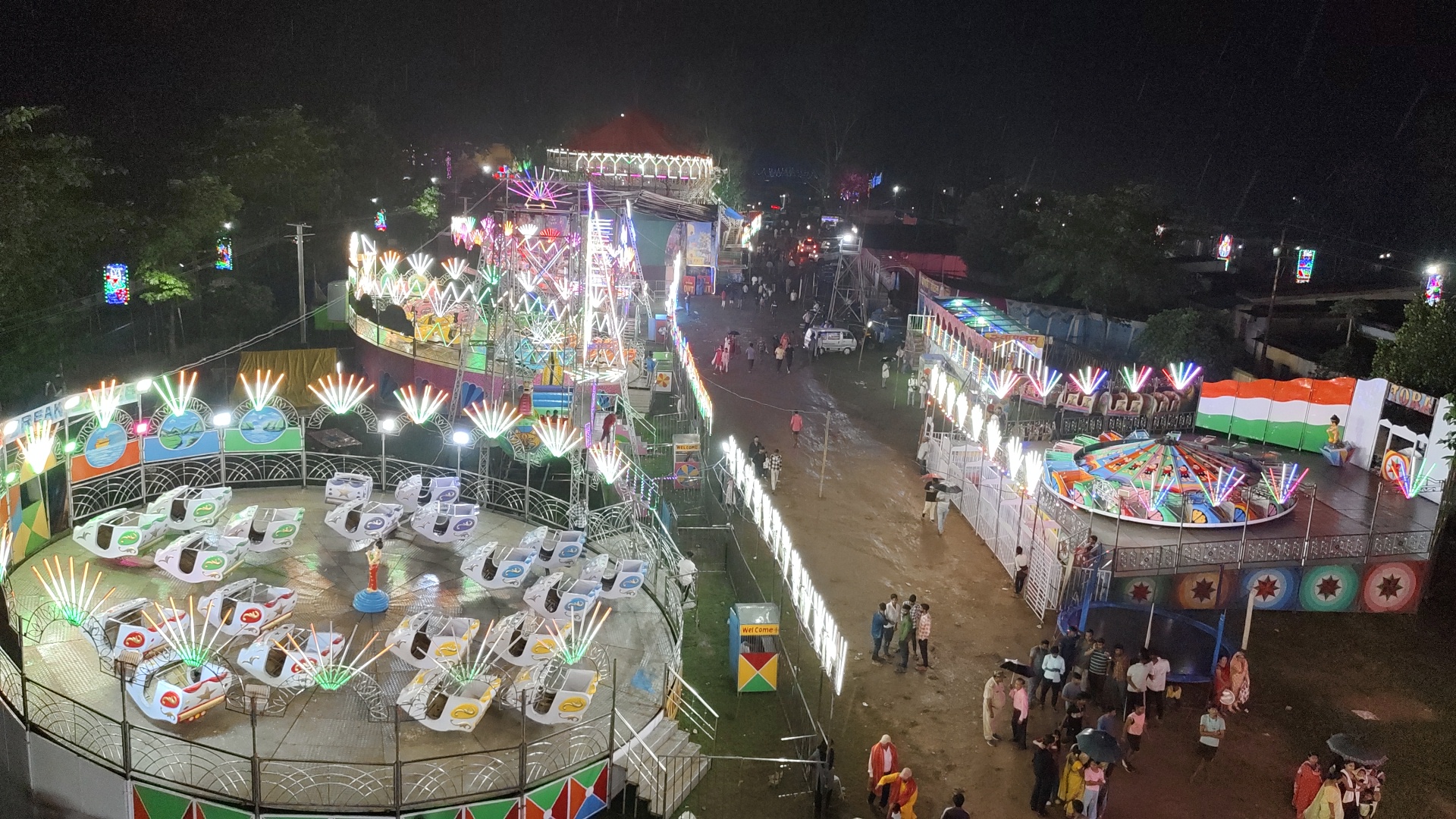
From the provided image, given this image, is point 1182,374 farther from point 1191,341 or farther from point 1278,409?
point 1278,409

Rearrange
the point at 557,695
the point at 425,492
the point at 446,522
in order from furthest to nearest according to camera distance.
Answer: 1. the point at 425,492
2. the point at 446,522
3. the point at 557,695

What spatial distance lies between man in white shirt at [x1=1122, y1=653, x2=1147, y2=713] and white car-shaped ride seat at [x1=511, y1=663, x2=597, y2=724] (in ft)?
23.5

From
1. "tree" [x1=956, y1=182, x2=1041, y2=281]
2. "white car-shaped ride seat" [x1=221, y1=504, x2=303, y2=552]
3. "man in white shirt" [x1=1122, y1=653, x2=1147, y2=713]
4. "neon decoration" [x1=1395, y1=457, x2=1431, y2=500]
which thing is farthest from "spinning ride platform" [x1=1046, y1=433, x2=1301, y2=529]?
"tree" [x1=956, y1=182, x2=1041, y2=281]

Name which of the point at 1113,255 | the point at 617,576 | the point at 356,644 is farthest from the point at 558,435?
the point at 1113,255

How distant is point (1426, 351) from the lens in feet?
72.9

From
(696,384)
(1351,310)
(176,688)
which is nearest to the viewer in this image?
(176,688)

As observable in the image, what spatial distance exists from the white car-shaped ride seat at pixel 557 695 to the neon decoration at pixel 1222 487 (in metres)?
11.6

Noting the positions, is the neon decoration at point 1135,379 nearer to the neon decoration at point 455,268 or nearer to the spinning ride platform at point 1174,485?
the spinning ride platform at point 1174,485

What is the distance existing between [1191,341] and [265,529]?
25391mm

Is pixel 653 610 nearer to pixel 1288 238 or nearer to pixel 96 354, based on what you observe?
pixel 96 354

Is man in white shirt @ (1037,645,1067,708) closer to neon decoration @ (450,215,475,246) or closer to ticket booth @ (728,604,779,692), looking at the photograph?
ticket booth @ (728,604,779,692)

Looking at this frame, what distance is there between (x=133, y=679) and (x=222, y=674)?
97 cm

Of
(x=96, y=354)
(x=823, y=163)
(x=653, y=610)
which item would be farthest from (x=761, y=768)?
(x=823, y=163)

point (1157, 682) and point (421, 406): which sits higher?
point (421, 406)
